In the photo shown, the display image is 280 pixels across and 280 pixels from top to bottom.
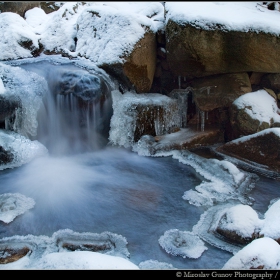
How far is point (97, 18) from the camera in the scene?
6516 millimetres

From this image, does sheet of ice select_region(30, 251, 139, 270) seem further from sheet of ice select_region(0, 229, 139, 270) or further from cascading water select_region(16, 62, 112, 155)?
cascading water select_region(16, 62, 112, 155)

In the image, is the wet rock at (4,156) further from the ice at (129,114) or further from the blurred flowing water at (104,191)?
the ice at (129,114)

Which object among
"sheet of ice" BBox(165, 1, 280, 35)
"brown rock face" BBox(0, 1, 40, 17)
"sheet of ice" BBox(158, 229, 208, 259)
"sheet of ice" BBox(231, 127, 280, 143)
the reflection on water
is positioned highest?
"brown rock face" BBox(0, 1, 40, 17)

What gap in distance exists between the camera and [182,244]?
2928mm

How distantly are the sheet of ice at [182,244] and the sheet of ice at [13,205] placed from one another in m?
1.62

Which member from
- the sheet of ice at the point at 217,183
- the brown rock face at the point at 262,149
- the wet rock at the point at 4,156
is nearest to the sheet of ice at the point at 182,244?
the sheet of ice at the point at 217,183

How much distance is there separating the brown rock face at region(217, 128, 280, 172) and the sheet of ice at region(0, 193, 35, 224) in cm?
340

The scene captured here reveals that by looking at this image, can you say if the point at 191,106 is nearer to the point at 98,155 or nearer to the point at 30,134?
the point at 98,155

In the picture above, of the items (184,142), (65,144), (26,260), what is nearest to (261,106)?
(184,142)

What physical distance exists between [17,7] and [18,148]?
5.78m

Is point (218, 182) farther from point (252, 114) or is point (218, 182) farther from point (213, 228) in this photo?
point (252, 114)

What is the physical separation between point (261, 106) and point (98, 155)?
308cm

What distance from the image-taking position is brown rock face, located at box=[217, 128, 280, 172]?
15.8 ft

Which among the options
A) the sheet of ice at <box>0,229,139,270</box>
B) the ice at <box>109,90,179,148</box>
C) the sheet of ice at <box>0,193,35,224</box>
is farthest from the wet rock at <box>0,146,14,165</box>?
the sheet of ice at <box>0,229,139,270</box>
